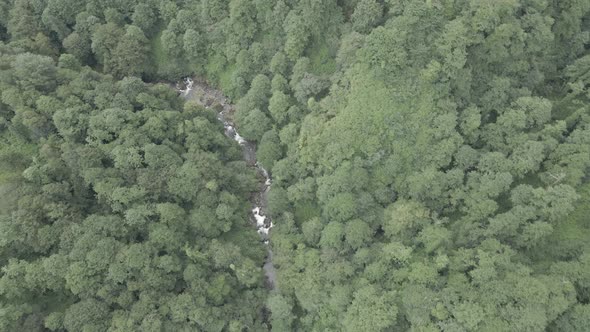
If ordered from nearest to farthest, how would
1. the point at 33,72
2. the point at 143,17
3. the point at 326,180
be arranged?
the point at 326,180
the point at 33,72
the point at 143,17

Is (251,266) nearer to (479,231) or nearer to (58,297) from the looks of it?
(58,297)

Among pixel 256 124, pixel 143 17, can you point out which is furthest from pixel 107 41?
pixel 256 124

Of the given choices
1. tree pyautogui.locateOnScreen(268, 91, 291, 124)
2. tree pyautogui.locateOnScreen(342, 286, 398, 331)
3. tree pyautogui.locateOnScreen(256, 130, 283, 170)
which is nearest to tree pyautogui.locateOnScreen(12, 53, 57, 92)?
tree pyautogui.locateOnScreen(256, 130, 283, 170)

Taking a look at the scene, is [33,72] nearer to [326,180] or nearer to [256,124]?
[256,124]

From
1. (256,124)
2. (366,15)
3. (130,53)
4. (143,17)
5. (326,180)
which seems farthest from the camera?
(143,17)

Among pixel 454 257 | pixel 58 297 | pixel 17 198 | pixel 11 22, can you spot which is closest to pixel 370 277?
pixel 454 257

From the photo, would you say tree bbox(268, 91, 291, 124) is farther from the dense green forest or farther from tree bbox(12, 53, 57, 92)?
tree bbox(12, 53, 57, 92)

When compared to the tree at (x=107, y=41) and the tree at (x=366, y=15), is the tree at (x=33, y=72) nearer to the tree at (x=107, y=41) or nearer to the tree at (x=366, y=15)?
the tree at (x=107, y=41)
